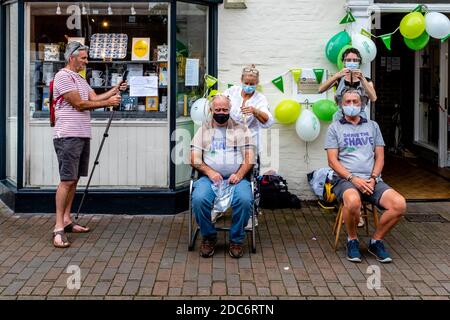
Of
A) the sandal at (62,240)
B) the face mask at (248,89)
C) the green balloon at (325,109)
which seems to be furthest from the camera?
the green balloon at (325,109)

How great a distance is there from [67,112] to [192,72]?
77.6 inches

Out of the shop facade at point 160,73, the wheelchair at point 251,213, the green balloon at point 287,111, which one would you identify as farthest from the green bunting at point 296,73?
the wheelchair at point 251,213

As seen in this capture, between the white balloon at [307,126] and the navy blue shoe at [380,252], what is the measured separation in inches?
82.7

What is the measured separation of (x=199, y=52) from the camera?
25.4 feet

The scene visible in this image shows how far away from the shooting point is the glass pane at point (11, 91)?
7.76 metres

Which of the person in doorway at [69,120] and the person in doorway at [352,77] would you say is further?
the person in doorway at [352,77]

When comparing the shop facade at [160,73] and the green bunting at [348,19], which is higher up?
the green bunting at [348,19]

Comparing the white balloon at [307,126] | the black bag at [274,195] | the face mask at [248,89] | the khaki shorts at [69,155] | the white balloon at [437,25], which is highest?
the white balloon at [437,25]

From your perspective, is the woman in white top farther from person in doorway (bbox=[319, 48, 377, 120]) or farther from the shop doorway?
the shop doorway

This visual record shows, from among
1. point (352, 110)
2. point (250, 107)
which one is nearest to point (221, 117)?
point (250, 107)

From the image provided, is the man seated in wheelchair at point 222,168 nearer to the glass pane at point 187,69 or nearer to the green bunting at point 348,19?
the glass pane at point 187,69

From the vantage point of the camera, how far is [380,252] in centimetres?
562
